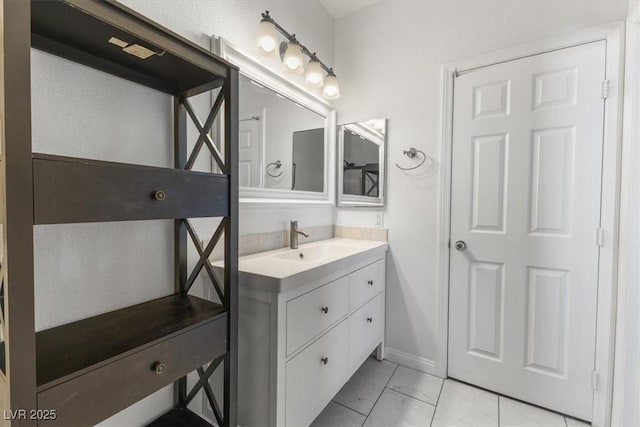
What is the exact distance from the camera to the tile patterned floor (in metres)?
1.56

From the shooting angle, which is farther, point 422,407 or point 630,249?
point 422,407

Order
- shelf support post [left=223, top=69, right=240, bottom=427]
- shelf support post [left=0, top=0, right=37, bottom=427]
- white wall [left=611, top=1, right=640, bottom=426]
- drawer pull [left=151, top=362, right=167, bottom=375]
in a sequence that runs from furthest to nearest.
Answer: white wall [left=611, top=1, right=640, bottom=426]
shelf support post [left=223, top=69, right=240, bottom=427]
drawer pull [left=151, top=362, right=167, bottom=375]
shelf support post [left=0, top=0, right=37, bottom=427]

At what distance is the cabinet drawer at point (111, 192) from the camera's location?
0.63m

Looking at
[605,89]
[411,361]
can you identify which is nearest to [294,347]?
[411,361]

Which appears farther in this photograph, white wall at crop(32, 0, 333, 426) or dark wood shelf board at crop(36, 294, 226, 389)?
white wall at crop(32, 0, 333, 426)

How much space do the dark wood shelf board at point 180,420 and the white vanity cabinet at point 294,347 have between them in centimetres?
17

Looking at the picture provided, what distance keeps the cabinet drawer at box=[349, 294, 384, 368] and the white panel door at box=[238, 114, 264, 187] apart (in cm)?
98

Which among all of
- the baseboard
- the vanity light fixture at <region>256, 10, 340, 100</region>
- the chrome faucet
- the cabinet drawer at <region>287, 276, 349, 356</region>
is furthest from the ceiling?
the baseboard

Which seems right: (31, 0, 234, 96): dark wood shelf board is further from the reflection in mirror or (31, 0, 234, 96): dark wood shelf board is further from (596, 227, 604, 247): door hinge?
(596, 227, 604, 247): door hinge

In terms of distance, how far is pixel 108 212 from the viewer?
0.73 meters

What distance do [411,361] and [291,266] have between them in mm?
1338

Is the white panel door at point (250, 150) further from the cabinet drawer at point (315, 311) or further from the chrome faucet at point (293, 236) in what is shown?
the cabinet drawer at point (315, 311)

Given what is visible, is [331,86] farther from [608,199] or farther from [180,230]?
[608,199]

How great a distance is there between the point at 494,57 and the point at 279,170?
4.86ft
